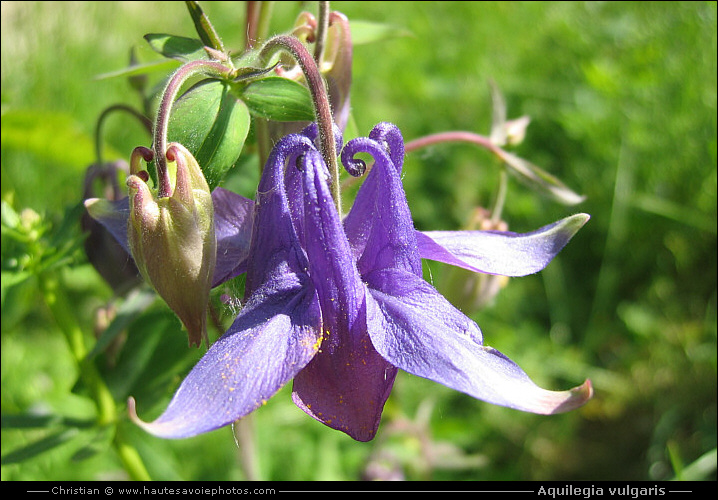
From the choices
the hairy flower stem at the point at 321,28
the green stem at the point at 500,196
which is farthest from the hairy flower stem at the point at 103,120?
the green stem at the point at 500,196

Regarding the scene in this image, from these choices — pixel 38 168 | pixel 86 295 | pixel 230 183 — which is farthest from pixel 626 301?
pixel 38 168

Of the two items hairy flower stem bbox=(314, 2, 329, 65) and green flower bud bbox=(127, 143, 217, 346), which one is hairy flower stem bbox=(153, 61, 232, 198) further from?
hairy flower stem bbox=(314, 2, 329, 65)

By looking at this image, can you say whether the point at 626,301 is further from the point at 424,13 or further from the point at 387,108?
the point at 424,13

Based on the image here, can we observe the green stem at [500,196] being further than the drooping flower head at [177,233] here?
Yes

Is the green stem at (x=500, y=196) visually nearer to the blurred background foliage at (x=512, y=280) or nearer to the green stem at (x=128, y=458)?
the blurred background foliage at (x=512, y=280)

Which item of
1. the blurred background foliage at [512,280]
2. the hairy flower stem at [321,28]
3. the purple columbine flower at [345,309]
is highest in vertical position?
the hairy flower stem at [321,28]

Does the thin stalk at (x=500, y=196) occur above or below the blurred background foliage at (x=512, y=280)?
above

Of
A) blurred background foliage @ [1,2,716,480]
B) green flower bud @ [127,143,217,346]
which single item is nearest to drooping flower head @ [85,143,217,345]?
green flower bud @ [127,143,217,346]
